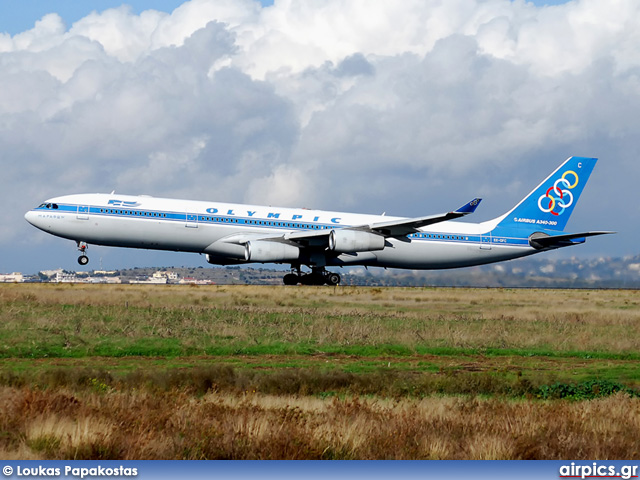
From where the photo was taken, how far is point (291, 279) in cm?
4959

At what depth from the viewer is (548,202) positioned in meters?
55.4

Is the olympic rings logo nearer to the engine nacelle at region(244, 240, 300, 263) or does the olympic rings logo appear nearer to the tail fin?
the tail fin

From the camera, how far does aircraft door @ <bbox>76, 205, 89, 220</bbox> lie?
Answer: 1686 inches

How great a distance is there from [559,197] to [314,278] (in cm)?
1863

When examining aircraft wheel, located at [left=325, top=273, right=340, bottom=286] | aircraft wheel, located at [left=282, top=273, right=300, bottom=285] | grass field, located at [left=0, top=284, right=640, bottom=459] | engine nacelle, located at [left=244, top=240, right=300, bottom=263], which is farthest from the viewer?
aircraft wheel, located at [left=282, top=273, right=300, bottom=285]

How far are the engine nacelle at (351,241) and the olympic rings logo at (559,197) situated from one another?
48.6 ft

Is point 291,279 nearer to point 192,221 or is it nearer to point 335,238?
point 335,238

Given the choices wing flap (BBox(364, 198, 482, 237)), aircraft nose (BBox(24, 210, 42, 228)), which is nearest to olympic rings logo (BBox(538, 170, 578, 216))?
wing flap (BBox(364, 198, 482, 237))

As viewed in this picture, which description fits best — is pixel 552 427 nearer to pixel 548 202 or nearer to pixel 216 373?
pixel 216 373

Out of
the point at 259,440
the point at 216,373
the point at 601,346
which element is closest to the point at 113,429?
the point at 259,440

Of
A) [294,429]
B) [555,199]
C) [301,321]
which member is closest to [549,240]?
[555,199]

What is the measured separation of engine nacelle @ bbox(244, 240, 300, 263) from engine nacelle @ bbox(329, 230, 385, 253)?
244 cm

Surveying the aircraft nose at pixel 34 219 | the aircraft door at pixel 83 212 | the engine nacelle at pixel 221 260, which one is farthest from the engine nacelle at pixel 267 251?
the aircraft nose at pixel 34 219

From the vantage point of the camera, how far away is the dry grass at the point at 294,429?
10.1 metres
